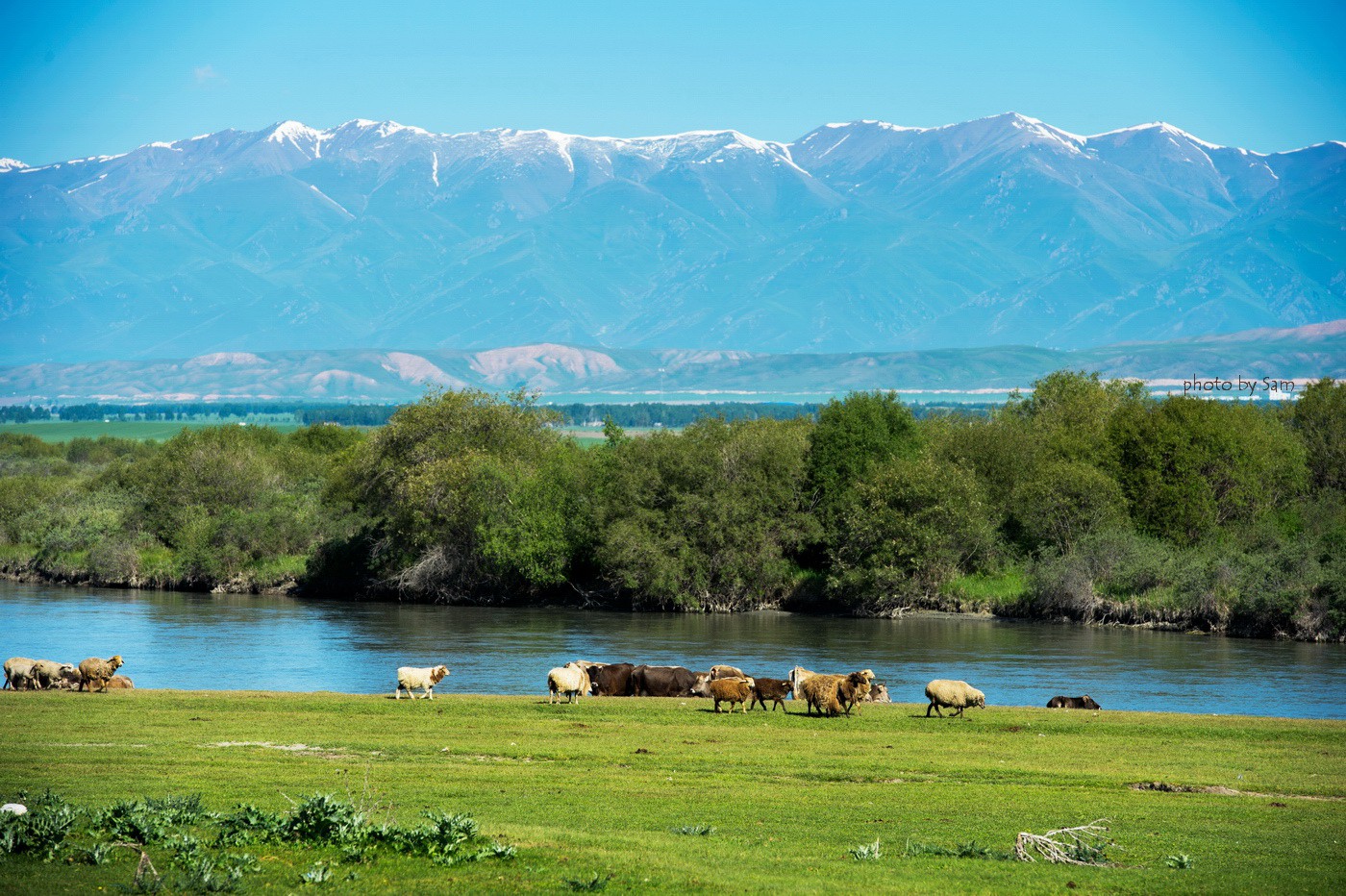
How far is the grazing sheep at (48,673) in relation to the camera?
110 ft

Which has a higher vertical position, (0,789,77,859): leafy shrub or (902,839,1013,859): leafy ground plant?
(0,789,77,859): leafy shrub

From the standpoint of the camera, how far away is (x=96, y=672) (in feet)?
110

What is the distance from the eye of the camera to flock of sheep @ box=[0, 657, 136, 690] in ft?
109

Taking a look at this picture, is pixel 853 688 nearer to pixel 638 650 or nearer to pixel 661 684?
pixel 661 684

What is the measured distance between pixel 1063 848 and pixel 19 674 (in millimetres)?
26590

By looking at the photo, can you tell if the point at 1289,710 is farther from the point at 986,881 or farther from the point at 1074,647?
the point at 986,881

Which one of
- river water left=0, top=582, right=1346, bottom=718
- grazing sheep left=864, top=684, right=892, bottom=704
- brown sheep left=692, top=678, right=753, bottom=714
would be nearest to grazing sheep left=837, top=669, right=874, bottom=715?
brown sheep left=692, top=678, right=753, bottom=714

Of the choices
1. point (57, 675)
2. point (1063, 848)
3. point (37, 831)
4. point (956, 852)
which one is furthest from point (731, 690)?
point (37, 831)

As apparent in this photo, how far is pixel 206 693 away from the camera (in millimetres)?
32688

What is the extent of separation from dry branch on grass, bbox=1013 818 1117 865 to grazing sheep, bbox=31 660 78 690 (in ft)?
84.3

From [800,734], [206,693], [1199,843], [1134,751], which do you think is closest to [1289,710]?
[1134,751]

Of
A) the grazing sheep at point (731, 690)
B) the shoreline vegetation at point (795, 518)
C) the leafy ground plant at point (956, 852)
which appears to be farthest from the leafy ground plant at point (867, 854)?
the shoreline vegetation at point (795, 518)

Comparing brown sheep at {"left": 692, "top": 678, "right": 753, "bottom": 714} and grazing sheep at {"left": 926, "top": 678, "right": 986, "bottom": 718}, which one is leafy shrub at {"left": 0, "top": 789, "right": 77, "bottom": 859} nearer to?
brown sheep at {"left": 692, "top": 678, "right": 753, "bottom": 714}

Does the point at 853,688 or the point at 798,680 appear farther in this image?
the point at 798,680
